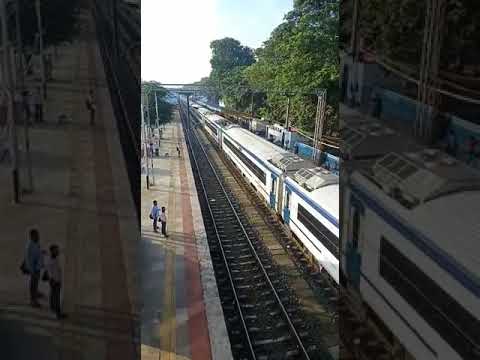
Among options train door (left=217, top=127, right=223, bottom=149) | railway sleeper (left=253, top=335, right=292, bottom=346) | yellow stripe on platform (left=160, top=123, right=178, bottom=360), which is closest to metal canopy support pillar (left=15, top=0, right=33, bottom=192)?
yellow stripe on platform (left=160, top=123, right=178, bottom=360)

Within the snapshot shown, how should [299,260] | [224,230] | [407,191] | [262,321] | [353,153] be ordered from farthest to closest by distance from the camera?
[224,230] → [299,260] → [262,321] → [353,153] → [407,191]

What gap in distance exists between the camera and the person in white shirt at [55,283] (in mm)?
1146

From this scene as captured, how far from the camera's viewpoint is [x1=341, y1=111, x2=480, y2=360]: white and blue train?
0.97 meters

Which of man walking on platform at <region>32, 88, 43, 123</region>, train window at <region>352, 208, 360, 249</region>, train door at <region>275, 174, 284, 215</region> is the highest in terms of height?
man walking on platform at <region>32, 88, 43, 123</region>

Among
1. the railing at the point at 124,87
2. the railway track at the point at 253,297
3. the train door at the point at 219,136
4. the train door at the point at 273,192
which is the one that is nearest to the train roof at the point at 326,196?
the railway track at the point at 253,297

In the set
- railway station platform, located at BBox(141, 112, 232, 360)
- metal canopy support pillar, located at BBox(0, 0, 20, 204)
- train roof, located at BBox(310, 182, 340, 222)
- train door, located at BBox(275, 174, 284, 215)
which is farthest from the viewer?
train door, located at BBox(275, 174, 284, 215)

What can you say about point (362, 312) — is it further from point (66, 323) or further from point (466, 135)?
point (66, 323)

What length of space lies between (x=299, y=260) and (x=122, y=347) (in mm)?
2879

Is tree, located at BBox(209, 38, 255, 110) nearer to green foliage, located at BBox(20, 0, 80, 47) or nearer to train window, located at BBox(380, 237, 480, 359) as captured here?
green foliage, located at BBox(20, 0, 80, 47)

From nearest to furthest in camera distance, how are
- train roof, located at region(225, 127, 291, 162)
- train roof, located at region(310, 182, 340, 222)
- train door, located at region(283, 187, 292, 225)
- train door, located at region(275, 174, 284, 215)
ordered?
1. train roof, located at region(310, 182, 340, 222)
2. train door, located at region(283, 187, 292, 225)
3. train door, located at region(275, 174, 284, 215)
4. train roof, located at region(225, 127, 291, 162)

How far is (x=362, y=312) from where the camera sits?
4.21 feet

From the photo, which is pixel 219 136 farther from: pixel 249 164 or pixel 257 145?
pixel 257 145

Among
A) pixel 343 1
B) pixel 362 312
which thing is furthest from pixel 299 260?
pixel 343 1

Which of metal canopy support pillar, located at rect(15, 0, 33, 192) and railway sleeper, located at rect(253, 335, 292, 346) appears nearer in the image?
metal canopy support pillar, located at rect(15, 0, 33, 192)
